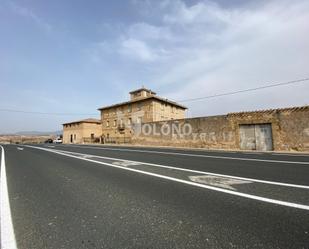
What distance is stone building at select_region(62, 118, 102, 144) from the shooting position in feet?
209

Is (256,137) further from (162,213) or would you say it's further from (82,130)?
(82,130)

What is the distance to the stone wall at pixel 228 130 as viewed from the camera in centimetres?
1980

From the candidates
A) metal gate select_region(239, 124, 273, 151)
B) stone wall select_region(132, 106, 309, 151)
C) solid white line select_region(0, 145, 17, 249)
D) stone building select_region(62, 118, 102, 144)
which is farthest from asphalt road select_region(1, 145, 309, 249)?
stone building select_region(62, 118, 102, 144)

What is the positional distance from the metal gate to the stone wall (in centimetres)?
39

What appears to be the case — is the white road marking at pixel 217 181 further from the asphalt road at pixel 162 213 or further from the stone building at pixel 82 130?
the stone building at pixel 82 130

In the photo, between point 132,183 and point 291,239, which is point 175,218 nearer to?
point 291,239

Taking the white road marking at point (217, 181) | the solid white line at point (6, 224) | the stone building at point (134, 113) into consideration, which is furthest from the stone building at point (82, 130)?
the solid white line at point (6, 224)

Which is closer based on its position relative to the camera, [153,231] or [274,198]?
[153,231]

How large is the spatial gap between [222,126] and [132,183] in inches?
801

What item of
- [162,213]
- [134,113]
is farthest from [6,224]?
→ [134,113]

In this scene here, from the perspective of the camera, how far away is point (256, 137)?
2245 cm

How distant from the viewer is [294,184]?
5.53 metres

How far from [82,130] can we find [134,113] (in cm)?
2163

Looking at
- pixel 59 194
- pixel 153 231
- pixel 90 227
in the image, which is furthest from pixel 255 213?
pixel 59 194
